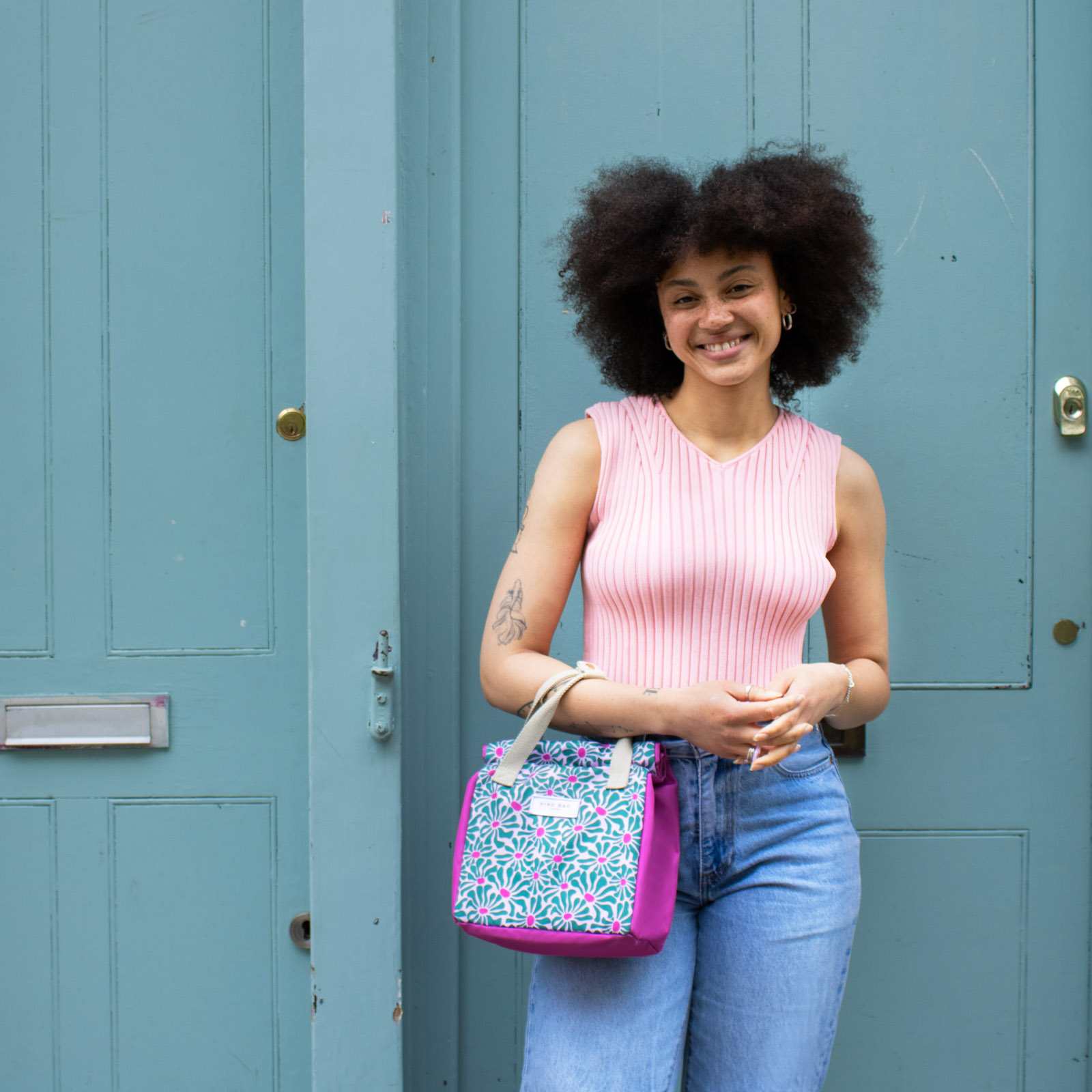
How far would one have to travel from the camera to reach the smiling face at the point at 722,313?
1.26 m

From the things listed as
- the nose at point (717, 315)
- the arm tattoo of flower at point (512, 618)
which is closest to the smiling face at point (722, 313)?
the nose at point (717, 315)

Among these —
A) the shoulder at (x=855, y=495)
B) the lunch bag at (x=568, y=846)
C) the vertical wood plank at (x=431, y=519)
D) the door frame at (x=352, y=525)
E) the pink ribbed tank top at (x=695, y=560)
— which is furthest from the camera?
the vertical wood plank at (x=431, y=519)

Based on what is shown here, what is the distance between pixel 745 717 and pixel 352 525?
779mm

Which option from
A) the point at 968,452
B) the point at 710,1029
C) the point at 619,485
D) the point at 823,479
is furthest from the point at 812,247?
the point at 710,1029

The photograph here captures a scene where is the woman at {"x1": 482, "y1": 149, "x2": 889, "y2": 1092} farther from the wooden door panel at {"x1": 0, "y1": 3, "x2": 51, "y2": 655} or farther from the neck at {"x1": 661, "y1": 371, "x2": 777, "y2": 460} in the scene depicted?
the wooden door panel at {"x1": 0, "y1": 3, "x2": 51, "y2": 655}

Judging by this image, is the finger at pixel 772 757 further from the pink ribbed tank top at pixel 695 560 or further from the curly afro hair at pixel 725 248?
the curly afro hair at pixel 725 248

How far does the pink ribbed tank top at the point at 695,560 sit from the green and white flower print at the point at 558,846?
0.16 meters

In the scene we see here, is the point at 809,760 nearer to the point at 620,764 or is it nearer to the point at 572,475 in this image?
the point at 620,764

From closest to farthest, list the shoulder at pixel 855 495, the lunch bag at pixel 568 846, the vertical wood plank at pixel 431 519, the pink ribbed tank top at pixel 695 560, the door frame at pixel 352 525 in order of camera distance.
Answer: the lunch bag at pixel 568 846 < the pink ribbed tank top at pixel 695 560 < the shoulder at pixel 855 495 < the door frame at pixel 352 525 < the vertical wood plank at pixel 431 519

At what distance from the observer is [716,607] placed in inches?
48.5

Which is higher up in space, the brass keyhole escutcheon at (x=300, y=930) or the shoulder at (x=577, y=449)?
the shoulder at (x=577, y=449)

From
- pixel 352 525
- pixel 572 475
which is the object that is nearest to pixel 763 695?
pixel 572 475

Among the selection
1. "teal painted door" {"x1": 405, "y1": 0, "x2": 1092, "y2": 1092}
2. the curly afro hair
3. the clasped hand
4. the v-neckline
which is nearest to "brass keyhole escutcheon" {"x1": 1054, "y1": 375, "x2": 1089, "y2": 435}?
"teal painted door" {"x1": 405, "y1": 0, "x2": 1092, "y2": 1092}

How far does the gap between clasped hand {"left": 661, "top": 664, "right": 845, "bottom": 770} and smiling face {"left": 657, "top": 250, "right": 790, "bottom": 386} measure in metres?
0.43
